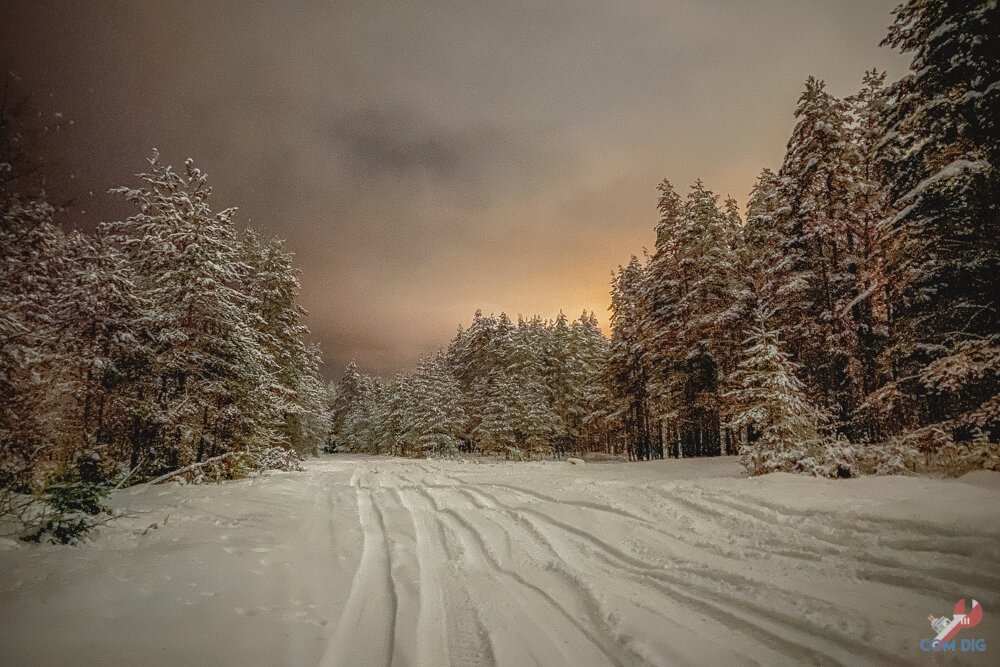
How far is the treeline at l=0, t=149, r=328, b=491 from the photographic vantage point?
9.16 m

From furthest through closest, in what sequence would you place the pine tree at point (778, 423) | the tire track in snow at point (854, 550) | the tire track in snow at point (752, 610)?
the pine tree at point (778, 423), the tire track in snow at point (854, 550), the tire track in snow at point (752, 610)

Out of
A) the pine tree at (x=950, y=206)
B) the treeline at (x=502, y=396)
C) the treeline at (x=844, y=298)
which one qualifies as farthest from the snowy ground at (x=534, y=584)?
the treeline at (x=502, y=396)

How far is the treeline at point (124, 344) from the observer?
916 cm

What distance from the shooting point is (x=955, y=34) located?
902 cm

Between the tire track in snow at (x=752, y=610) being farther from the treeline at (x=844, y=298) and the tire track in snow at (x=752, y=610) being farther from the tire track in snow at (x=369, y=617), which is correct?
the treeline at (x=844, y=298)

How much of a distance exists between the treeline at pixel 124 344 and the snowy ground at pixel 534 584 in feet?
16.8

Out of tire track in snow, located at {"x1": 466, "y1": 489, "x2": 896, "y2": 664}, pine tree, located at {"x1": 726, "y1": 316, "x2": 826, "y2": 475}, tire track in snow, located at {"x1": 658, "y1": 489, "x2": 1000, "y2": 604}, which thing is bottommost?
tire track in snow, located at {"x1": 466, "y1": 489, "x2": 896, "y2": 664}

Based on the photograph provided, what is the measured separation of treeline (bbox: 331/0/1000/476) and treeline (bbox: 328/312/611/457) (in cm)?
42

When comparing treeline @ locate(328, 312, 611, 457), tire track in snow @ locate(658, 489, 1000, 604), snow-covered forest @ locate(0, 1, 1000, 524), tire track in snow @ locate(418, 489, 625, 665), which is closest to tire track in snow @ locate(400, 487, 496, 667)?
tire track in snow @ locate(418, 489, 625, 665)

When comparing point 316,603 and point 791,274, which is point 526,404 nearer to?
point 791,274

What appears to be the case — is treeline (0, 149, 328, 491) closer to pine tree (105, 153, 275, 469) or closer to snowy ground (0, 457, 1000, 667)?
pine tree (105, 153, 275, 469)

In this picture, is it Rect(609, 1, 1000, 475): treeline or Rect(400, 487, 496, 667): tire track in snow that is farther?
Rect(609, 1, 1000, 475): treeline

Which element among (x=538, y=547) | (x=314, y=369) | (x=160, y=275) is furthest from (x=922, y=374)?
(x=314, y=369)

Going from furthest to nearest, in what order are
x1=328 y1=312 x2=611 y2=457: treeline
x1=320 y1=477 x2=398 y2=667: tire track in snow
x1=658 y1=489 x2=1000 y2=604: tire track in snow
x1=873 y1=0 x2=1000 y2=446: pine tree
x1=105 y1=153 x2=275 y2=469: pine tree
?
x1=328 y1=312 x2=611 y2=457: treeline → x1=105 y1=153 x2=275 y2=469: pine tree → x1=873 y1=0 x2=1000 y2=446: pine tree → x1=658 y1=489 x2=1000 y2=604: tire track in snow → x1=320 y1=477 x2=398 y2=667: tire track in snow
